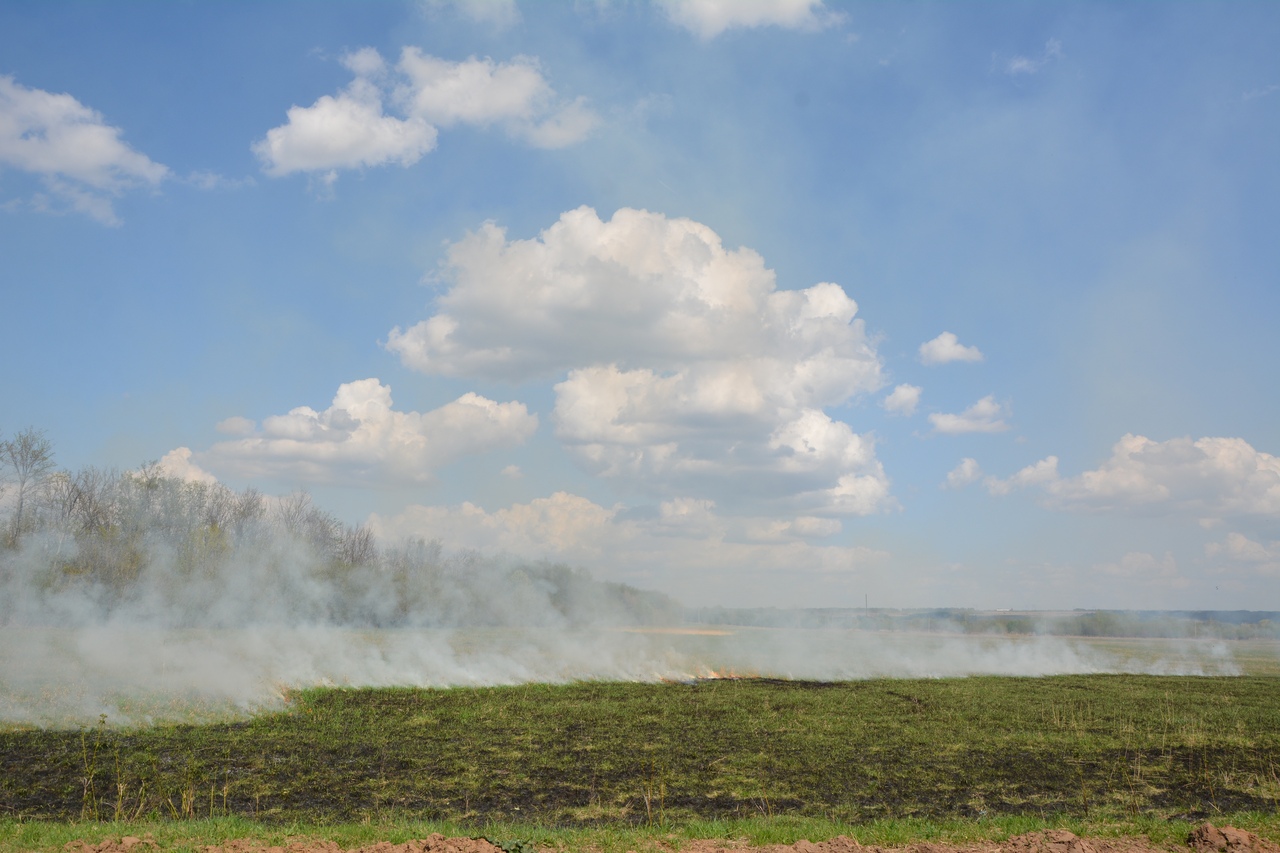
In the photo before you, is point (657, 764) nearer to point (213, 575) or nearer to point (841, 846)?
point (841, 846)

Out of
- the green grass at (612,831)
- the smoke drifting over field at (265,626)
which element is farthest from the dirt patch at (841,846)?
the smoke drifting over field at (265,626)

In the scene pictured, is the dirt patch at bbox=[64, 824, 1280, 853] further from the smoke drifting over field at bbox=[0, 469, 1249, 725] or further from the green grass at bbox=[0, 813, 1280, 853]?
the smoke drifting over field at bbox=[0, 469, 1249, 725]

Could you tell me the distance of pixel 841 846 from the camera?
10.5m

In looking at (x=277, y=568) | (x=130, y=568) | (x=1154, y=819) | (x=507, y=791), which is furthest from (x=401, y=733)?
(x=277, y=568)

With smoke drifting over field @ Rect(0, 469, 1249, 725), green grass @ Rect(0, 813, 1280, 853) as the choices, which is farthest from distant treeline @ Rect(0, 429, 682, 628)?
green grass @ Rect(0, 813, 1280, 853)

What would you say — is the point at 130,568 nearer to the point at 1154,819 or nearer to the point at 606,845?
the point at 606,845

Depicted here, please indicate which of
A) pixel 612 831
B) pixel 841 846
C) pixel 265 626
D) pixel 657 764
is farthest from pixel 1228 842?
pixel 265 626

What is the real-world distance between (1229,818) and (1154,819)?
3.43 feet

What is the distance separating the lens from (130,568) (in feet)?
127

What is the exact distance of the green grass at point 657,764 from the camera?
555 inches

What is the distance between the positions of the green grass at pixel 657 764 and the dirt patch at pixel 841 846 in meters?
1.92

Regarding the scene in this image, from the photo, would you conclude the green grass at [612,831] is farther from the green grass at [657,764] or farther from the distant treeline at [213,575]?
the distant treeline at [213,575]

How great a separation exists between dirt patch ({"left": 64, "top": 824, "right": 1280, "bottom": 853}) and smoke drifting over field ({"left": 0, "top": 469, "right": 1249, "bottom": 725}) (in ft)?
49.2

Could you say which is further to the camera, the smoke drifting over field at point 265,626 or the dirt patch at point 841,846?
the smoke drifting over field at point 265,626
